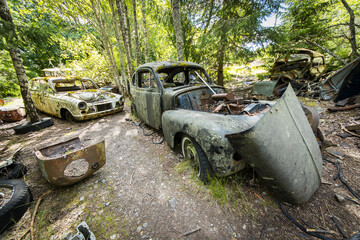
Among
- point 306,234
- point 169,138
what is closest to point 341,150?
point 306,234

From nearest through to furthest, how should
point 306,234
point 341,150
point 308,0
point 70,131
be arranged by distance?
point 306,234 → point 341,150 → point 70,131 → point 308,0

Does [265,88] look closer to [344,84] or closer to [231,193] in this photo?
[344,84]

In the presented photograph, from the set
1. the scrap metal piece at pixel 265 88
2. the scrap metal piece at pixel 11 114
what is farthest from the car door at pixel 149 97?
the scrap metal piece at pixel 11 114

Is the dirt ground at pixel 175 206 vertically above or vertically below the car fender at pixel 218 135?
below

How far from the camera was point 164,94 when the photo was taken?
9.27 feet

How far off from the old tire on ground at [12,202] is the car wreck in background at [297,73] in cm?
732

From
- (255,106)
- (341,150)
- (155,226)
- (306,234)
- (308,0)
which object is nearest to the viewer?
(306,234)

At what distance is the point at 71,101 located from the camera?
4.24m

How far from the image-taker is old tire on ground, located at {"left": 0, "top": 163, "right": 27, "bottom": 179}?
6.79ft

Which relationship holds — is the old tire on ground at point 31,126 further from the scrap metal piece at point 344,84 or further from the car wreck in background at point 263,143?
the scrap metal piece at point 344,84

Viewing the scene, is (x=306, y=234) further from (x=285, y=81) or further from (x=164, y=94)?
(x=285, y=81)

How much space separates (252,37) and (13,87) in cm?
1609

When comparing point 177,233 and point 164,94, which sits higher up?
point 164,94

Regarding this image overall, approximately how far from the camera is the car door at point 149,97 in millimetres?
3021
